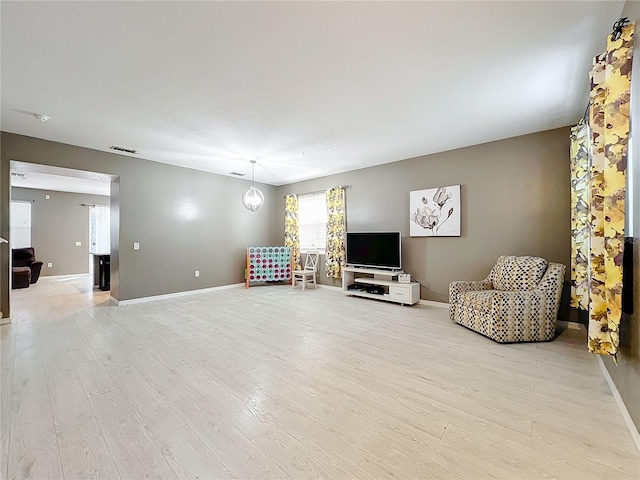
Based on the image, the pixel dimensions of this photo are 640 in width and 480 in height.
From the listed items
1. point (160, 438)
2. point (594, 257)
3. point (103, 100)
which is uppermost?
point (103, 100)

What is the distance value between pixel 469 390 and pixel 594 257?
4.42ft

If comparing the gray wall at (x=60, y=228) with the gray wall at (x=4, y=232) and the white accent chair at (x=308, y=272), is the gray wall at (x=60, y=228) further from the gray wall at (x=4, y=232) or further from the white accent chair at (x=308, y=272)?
the white accent chair at (x=308, y=272)

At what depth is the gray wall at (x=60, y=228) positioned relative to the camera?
24.7ft

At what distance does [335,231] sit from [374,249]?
42.8 inches

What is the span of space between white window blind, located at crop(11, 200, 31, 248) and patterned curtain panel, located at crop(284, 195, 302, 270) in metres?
7.31

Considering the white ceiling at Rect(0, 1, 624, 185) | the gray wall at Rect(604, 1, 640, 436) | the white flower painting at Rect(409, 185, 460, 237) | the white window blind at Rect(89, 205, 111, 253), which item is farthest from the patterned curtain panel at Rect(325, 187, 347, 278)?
the white window blind at Rect(89, 205, 111, 253)

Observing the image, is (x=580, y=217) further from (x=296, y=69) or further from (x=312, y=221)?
(x=312, y=221)

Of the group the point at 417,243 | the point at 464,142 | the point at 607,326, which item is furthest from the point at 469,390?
the point at 464,142

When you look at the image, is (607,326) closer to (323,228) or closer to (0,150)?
(323,228)

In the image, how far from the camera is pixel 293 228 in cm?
679

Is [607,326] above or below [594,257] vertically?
below

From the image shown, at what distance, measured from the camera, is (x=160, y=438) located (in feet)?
5.09

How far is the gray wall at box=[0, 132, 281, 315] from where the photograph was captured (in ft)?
13.6

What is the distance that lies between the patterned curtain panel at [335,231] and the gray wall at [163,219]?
2.12m
